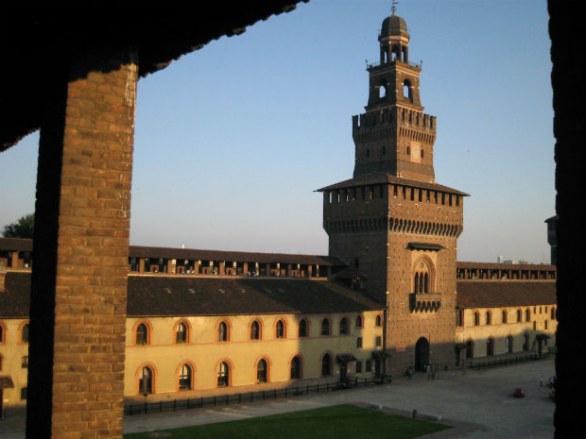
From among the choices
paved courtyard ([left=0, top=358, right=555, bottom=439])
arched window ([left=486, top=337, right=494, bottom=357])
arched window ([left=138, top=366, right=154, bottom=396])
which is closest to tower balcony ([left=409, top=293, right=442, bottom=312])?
paved courtyard ([left=0, top=358, right=555, bottom=439])

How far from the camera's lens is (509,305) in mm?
67375

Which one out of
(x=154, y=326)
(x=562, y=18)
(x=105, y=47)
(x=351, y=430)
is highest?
(x=105, y=47)

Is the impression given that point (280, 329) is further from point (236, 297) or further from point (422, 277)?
point (422, 277)

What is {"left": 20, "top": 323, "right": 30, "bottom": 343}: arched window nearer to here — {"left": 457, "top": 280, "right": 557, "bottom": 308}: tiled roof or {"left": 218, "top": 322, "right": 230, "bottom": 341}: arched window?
{"left": 218, "top": 322, "right": 230, "bottom": 341}: arched window

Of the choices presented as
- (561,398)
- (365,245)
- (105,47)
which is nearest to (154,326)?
(365,245)

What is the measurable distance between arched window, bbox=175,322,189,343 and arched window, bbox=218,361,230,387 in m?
3.28

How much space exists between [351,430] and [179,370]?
1202 centimetres

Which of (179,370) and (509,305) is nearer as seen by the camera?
(179,370)

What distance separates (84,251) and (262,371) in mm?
38132

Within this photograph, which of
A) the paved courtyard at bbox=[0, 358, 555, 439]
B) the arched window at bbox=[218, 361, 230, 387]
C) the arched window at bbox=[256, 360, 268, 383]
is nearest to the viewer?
the paved courtyard at bbox=[0, 358, 555, 439]

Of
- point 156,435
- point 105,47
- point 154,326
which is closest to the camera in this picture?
point 105,47

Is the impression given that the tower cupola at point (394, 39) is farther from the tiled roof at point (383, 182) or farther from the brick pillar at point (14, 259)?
the brick pillar at point (14, 259)

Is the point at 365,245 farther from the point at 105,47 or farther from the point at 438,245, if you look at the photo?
the point at 105,47

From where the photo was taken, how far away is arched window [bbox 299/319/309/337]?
153ft
